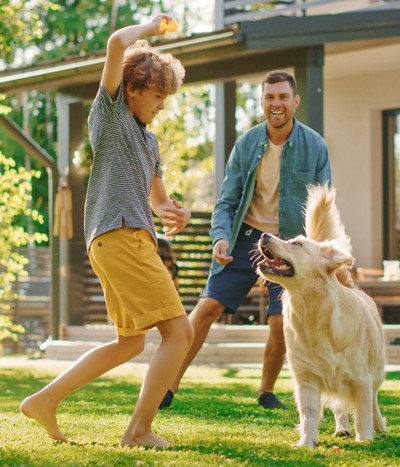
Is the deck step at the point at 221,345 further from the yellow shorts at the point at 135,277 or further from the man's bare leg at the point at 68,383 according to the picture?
the yellow shorts at the point at 135,277

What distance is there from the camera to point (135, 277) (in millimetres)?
4895

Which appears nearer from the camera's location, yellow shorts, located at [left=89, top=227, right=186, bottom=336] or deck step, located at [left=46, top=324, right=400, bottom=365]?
yellow shorts, located at [left=89, top=227, right=186, bottom=336]

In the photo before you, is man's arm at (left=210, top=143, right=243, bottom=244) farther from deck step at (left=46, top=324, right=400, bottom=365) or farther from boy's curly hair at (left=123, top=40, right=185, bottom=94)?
deck step at (left=46, top=324, right=400, bottom=365)

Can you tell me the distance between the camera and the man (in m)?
6.91

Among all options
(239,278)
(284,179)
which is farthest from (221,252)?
(284,179)

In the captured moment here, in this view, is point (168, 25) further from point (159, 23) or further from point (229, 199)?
point (229, 199)

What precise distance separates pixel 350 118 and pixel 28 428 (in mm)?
9779

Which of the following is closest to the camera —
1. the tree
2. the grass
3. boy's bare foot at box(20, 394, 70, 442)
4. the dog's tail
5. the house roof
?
the grass

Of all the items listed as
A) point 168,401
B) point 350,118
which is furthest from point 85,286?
point 168,401

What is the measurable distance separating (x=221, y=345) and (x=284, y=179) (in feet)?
17.1

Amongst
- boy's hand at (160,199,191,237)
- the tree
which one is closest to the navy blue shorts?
boy's hand at (160,199,191,237)

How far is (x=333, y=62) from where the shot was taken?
13.6 meters

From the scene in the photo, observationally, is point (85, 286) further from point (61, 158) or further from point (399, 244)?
point (399, 244)

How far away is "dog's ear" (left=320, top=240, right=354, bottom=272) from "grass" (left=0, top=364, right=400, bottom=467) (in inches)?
34.3
